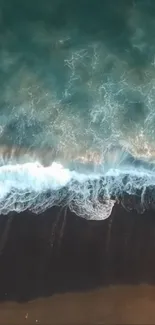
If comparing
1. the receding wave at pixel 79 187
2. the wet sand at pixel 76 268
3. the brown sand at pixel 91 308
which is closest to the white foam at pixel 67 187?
the receding wave at pixel 79 187

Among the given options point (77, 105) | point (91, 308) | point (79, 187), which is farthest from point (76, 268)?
point (77, 105)

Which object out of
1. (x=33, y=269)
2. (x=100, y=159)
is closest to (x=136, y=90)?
(x=100, y=159)

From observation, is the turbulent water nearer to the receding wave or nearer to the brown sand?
the receding wave

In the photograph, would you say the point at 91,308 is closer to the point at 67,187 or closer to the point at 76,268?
the point at 76,268

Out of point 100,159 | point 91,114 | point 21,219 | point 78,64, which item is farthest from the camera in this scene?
point 78,64

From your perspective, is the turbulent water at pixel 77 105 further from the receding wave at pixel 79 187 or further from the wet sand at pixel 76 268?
the wet sand at pixel 76 268

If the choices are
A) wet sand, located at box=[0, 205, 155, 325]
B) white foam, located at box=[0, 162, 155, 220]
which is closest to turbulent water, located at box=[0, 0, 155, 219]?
white foam, located at box=[0, 162, 155, 220]

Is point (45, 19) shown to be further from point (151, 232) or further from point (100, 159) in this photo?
point (151, 232)
